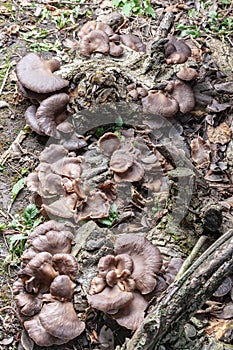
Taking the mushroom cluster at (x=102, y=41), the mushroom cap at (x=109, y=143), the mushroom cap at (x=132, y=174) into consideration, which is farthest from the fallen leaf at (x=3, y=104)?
the mushroom cap at (x=132, y=174)

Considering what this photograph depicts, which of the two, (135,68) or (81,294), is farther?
(135,68)

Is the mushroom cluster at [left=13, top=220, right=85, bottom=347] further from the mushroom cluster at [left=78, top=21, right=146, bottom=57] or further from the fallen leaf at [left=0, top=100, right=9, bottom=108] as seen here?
the mushroom cluster at [left=78, top=21, right=146, bottom=57]

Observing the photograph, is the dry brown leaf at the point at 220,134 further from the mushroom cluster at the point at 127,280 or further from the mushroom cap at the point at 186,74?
the mushroom cluster at the point at 127,280

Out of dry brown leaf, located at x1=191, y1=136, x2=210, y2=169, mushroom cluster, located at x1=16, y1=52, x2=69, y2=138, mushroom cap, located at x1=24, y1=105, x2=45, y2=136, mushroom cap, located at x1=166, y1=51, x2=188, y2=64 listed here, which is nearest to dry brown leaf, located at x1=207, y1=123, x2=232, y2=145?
dry brown leaf, located at x1=191, y1=136, x2=210, y2=169

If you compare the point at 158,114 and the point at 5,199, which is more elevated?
the point at 158,114

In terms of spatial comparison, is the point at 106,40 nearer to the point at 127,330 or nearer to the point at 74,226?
the point at 74,226

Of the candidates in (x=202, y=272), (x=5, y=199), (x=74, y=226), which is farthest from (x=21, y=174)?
(x=202, y=272)

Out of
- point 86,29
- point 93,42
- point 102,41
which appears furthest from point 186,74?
point 86,29
